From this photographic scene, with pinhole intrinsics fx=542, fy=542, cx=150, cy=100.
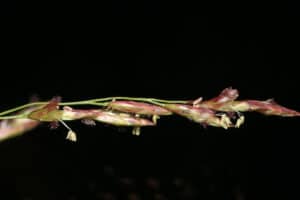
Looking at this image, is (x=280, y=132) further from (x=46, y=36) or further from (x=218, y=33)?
(x=46, y=36)

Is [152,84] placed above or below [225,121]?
below

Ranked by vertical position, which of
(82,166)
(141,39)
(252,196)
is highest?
(141,39)

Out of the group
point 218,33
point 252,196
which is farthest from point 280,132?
point 218,33

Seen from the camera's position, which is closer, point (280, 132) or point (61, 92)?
point (61, 92)

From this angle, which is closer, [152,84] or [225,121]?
[225,121]

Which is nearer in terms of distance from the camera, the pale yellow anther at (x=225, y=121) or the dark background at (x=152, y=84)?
the pale yellow anther at (x=225, y=121)

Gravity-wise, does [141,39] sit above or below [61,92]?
above

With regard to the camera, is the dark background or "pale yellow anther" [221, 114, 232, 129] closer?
"pale yellow anther" [221, 114, 232, 129]

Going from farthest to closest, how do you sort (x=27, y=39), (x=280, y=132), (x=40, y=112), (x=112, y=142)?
1. (x=280, y=132)
2. (x=112, y=142)
3. (x=27, y=39)
4. (x=40, y=112)
